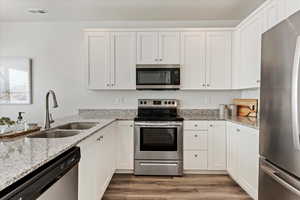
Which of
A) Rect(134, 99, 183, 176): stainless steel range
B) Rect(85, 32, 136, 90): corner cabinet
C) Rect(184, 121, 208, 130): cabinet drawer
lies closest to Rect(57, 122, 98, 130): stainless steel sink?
Rect(134, 99, 183, 176): stainless steel range

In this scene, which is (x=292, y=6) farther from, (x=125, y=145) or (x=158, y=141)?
(x=125, y=145)

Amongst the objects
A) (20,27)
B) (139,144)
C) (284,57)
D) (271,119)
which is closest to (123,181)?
(139,144)

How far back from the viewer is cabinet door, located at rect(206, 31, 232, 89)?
4.05 m

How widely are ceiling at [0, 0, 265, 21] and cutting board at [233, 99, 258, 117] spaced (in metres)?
1.43

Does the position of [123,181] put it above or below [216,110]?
below

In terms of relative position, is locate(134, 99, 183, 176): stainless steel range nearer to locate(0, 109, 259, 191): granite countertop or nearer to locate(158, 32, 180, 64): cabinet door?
locate(158, 32, 180, 64): cabinet door

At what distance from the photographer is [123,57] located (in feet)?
13.4

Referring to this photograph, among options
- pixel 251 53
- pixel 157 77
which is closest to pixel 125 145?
pixel 157 77

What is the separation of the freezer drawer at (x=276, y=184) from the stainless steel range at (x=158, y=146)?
1819 millimetres

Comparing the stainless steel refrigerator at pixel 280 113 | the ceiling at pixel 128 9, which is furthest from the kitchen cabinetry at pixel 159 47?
the stainless steel refrigerator at pixel 280 113

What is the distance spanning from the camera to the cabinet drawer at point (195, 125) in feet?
12.5

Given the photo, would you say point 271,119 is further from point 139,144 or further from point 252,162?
point 139,144

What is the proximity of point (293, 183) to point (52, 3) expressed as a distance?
3.67 m

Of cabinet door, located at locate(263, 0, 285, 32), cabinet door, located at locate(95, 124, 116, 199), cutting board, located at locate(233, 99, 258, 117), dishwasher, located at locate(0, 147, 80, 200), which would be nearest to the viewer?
dishwasher, located at locate(0, 147, 80, 200)
